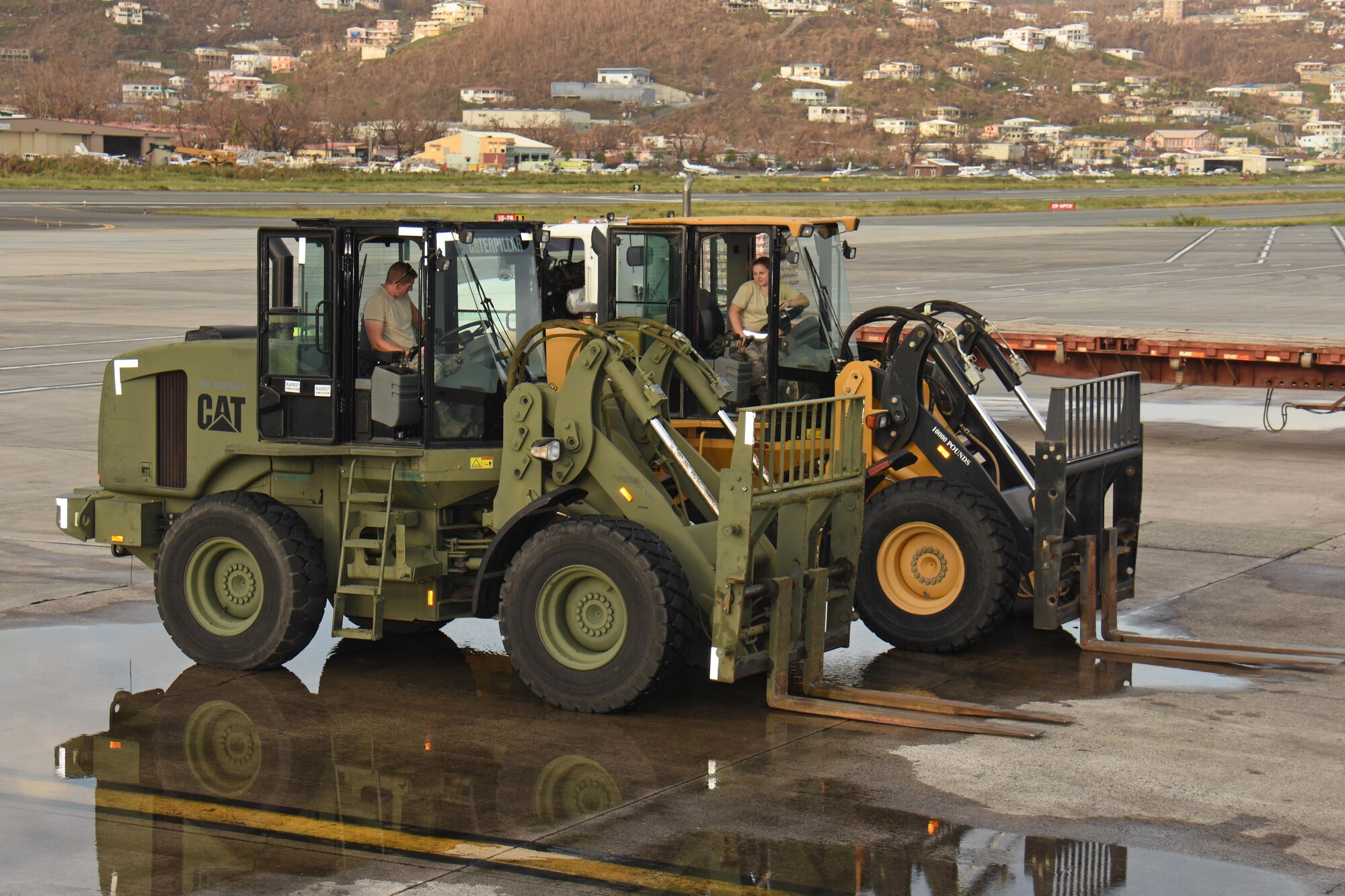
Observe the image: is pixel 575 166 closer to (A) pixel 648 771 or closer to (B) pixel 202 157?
(B) pixel 202 157

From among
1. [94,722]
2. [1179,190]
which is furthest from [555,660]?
[1179,190]

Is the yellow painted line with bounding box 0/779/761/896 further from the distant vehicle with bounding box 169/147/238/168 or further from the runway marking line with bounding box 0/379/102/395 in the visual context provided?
the distant vehicle with bounding box 169/147/238/168

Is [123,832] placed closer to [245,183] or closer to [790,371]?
[790,371]

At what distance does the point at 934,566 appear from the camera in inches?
→ 406

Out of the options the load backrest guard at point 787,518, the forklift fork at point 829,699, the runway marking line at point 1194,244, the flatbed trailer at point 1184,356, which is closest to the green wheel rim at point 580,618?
the load backrest guard at point 787,518

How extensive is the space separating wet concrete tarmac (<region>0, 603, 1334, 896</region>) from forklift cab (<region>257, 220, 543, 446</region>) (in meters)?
1.45

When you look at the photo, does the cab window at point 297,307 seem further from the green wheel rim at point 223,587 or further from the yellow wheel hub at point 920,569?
the yellow wheel hub at point 920,569

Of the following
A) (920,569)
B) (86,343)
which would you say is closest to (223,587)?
(920,569)

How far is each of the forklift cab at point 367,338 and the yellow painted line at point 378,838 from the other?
2.48 metres

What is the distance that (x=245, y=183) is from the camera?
318 feet

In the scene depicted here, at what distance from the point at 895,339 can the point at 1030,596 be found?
73.3 inches

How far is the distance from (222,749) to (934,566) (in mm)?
4360

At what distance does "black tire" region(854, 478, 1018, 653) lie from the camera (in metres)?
10.0

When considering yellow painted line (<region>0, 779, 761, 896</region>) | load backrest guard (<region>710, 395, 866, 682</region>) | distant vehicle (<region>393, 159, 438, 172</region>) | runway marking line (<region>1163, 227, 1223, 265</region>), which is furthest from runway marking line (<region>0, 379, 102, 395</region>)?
distant vehicle (<region>393, 159, 438, 172</region>)
